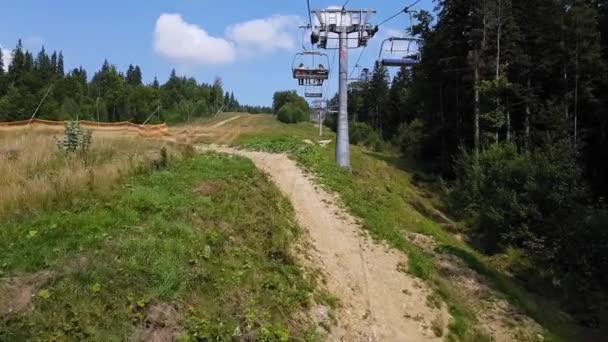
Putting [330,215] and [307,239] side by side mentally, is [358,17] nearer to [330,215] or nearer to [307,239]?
[330,215]

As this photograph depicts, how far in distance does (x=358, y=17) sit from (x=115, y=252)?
1729 cm

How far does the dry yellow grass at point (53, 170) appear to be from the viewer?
934 cm

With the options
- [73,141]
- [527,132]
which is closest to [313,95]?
[527,132]

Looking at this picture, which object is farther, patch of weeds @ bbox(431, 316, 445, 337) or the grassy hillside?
patch of weeds @ bbox(431, 316, 445, 337)

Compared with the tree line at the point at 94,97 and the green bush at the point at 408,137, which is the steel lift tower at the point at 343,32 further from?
the tree line at the point at 94,97

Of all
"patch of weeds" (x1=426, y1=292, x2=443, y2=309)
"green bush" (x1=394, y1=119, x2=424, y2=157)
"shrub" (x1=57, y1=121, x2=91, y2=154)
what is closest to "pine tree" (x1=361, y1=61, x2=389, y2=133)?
"green bush" (x1=394, y1=119, x2=424, y2=157)

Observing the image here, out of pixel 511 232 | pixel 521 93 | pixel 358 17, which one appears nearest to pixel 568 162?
pixel 511 232

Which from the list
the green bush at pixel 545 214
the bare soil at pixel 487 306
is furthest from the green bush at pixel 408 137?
the bare soil at pixel 487 306

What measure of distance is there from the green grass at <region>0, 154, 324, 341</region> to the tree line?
6329cm

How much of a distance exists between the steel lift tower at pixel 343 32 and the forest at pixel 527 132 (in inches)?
262

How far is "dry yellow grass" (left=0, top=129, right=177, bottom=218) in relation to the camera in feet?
30.7

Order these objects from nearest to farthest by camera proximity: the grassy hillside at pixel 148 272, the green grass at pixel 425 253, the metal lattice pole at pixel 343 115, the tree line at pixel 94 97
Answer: the grassy hillside at pixel 148 272, the green grass at pixel 425 253, the metal lattice pole at pixel 343 115, the tree line at pixel 94 97

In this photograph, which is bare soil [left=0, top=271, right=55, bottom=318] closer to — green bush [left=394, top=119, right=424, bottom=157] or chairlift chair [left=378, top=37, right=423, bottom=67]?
chairlift chair [left=378, top=37, right=423, bottom=67]

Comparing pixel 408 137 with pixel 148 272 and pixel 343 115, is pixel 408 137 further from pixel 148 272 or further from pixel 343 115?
pixel 148 272
